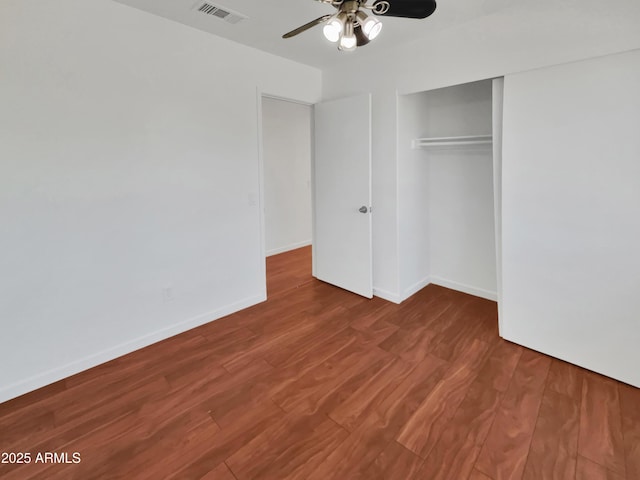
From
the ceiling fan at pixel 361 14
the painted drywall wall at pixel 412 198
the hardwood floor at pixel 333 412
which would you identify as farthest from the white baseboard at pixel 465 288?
the ceiling fan at pixel 361 14

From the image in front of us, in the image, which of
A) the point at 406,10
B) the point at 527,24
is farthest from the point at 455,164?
the point at 406,10

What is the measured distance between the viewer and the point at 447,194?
11.7 feet

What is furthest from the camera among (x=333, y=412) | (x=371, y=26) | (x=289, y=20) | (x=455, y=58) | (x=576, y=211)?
(x=455, y=58)

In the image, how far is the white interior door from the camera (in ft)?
10.7

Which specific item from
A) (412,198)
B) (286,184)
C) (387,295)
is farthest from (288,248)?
(412,198)

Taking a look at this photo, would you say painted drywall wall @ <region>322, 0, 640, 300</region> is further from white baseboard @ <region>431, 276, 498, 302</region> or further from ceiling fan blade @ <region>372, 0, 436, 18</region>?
ceiling fan blade @ <region>372, 0, 436, 18</region>

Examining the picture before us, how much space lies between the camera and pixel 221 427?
5.86ft

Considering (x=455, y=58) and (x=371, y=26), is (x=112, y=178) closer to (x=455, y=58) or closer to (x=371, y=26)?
(x=371, y=26)

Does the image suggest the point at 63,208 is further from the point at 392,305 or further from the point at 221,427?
the point at 392,305

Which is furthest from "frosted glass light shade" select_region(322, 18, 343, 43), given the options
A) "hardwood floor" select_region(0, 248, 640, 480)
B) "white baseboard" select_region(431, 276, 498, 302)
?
"white baseboard" select_region(431, 276, 498, 302)

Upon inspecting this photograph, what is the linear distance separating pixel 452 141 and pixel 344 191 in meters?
1.19

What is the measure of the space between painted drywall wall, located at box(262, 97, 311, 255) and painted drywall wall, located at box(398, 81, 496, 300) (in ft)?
7.83

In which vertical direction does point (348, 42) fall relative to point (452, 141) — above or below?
above

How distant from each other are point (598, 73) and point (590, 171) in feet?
1.93
